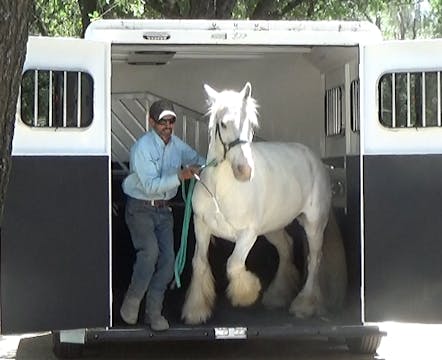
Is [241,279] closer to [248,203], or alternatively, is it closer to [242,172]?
[248,203]

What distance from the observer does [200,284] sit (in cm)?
727

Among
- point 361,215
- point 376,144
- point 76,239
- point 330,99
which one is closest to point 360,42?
point 376,144

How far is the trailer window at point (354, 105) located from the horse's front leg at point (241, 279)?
4.08 ft

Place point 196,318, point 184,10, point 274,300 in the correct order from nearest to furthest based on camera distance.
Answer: point 196,318 → point 274,300 → point 184,10

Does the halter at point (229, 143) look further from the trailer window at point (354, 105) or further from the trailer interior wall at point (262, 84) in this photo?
the trailer interior wall at point (262, 84)

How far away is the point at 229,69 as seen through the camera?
369 inches

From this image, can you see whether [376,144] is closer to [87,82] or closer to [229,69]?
[87,82]

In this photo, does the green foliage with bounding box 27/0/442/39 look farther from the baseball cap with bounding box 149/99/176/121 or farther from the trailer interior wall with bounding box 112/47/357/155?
the baseball cap with bounding box 149/99/176/121

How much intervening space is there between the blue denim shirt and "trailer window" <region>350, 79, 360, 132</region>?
1.40 metres

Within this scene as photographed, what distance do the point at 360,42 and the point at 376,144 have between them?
2.47 ft

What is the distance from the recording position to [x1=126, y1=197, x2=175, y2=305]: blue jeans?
22.9ft

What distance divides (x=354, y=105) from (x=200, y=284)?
1900 mm

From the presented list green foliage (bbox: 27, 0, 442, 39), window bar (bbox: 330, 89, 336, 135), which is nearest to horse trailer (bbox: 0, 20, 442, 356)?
window bar (bbox: 330, 89, 336, 135)

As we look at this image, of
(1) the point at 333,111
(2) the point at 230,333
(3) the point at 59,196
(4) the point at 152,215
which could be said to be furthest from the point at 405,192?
(3) the point at 59,196
